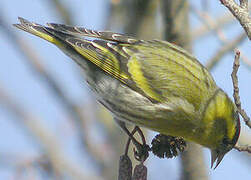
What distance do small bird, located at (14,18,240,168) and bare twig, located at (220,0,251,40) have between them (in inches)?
42.2

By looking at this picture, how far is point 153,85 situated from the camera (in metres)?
3.65

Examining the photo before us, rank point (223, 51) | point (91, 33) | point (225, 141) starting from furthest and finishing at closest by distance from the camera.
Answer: point (91, 33) → point (223, 51) → point (225, 141)

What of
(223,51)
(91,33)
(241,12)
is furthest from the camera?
(91,33)

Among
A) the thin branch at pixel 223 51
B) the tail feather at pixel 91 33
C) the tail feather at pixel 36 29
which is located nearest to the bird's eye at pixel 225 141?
the thin branch at pixel 223 51

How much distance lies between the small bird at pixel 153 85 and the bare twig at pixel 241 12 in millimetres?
1072

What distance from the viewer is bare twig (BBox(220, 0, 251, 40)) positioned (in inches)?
93.0

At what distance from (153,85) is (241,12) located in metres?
1.35

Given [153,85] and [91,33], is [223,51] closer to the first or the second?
[153,85]

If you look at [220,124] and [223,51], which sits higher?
[223,51]

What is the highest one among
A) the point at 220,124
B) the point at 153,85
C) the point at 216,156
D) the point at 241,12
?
the point at 241,12

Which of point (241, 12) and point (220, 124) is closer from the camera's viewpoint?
point (241, 12)

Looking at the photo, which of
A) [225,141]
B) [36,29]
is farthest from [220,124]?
[36,29]

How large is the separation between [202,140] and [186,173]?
1.22 feet

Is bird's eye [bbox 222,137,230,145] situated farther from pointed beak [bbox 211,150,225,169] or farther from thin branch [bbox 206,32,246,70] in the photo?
thin branch [bbox 206,32,246,70]
